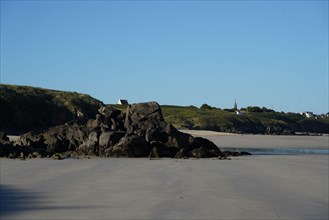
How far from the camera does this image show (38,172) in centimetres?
1353

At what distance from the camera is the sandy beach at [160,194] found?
774 centimetres

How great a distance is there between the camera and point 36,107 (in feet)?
167

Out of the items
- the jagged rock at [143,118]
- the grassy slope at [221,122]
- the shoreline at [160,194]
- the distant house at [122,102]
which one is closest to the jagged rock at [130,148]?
the jagged rock at [143,118]

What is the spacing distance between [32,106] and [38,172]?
3854cm

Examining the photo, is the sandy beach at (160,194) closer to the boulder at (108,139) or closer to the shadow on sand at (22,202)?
the shadow on sand at (22,202)

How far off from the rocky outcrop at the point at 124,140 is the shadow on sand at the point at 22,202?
1034 cm

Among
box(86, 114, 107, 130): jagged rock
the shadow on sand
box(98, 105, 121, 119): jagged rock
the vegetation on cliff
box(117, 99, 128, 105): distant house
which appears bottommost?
the shadow on sand

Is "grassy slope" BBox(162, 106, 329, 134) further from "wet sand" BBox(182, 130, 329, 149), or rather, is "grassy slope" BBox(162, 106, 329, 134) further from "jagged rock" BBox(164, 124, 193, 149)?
"jagged rock" BBox(164, 124, 193, 149)

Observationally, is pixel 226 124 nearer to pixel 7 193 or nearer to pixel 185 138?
pixel 185 138

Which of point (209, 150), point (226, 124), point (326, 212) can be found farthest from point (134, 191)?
point (226, 124)

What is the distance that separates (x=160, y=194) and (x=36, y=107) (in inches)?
1713

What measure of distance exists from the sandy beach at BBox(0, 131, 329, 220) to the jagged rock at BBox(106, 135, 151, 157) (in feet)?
22.2

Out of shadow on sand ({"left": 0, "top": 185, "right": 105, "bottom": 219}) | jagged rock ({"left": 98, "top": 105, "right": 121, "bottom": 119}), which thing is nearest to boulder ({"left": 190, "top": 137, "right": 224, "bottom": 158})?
→ jagged rock ({"left": 98, "top": 105, "right": 121, "bottom": 119})

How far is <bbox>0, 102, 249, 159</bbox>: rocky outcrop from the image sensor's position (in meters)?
21.7
